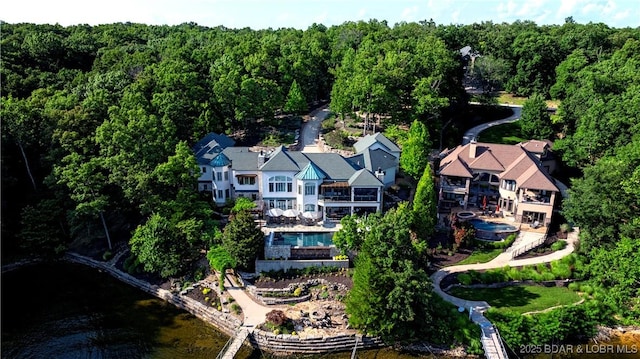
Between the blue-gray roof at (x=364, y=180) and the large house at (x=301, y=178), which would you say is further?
the large house at (x=301, y=178)

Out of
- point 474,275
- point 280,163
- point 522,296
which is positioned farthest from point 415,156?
point 522,296

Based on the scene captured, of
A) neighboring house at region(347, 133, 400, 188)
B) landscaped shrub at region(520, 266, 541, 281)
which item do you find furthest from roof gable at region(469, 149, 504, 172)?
landscaped shrub at region(520, 266, 541, 281)

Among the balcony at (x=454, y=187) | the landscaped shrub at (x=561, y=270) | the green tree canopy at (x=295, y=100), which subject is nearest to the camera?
the landscaped shrub at (x=561, y=270)

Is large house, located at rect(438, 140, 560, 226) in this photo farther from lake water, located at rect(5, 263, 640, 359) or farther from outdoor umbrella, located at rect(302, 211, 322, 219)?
lake water, located at rect(5, 263, 640, 359)

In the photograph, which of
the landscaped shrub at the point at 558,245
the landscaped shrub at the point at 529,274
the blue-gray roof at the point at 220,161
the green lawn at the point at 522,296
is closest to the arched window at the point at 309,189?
the blue-gray roof at the point at 220,161

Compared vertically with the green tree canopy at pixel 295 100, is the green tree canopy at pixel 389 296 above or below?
below

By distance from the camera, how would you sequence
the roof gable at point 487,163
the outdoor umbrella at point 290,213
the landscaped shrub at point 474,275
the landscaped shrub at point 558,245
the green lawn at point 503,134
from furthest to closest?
1. the green lawn at point 503,134
2. the roof gable at point 487,163
3. the outdoor umbrella at point 290,213
4. the landscaped shrub at point 558,245
5. the landscaped shrub at point 474,275

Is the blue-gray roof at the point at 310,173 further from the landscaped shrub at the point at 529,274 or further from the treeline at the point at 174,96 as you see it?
the landscaped shrub at the point at 529,274
